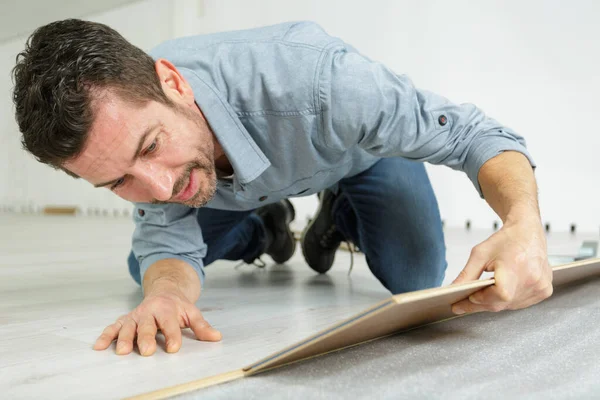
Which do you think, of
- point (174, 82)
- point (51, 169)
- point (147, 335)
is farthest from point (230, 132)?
point (51, 169)

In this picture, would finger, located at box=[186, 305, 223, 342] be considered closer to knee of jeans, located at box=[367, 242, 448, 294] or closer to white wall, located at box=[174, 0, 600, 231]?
knee of jeans, located at box=[367, 242, 448, 294]

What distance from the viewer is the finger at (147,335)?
38.4 inches

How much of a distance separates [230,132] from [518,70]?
3.46 m

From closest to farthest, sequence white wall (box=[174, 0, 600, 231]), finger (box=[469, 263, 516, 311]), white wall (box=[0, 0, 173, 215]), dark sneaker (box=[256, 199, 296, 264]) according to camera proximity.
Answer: finger (box=[469, 263, 516, 311]), dark sneaker (box=[256, 199, 296, 264]), white wall (box=[174, 0, 600, 231]), white wall (box=[0, 0, 173, 215])

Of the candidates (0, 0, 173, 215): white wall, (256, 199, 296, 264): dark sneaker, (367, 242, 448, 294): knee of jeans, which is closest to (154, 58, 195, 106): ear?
(367, 242, 448, 294): knee of jeans

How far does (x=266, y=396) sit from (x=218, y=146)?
0.66 m

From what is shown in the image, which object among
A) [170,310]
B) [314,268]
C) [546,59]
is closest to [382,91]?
[170,310]

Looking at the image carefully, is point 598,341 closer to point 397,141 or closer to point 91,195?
point 397,141

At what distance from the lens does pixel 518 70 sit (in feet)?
13.6

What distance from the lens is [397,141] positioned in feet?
3.91

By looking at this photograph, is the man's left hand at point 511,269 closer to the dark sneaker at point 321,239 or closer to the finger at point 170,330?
the finger at point 170,330

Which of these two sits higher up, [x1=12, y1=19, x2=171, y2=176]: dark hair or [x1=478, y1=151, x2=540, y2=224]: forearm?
[x1=12, y1=19, x2=171, y2=176]: dark hair

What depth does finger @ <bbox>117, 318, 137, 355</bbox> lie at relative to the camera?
3.25 ft

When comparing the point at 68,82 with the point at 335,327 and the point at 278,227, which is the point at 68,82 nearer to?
the point at 335,327
